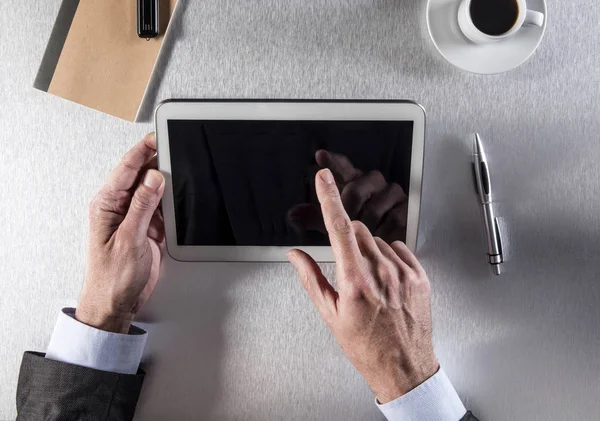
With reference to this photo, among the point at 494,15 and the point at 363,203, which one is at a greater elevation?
the point at 494,15

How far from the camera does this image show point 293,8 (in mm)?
680

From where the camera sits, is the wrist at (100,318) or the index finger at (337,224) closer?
the index finger at (337,224)

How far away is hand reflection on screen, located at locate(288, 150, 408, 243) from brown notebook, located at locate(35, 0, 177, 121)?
0.28 metres

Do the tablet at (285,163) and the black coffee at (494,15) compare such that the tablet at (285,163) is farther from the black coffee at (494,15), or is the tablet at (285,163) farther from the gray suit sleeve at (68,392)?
the gray suit sleeve at (68,392)

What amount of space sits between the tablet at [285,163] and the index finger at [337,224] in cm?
5

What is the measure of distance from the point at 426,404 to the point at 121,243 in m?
0.46

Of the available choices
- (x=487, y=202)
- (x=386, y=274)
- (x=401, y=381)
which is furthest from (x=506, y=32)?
(x=401, y=381)

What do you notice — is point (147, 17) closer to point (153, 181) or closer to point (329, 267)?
point (153, 181)

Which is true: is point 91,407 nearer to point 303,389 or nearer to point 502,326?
point 303,389

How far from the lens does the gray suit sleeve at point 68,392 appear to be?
66 centimetres

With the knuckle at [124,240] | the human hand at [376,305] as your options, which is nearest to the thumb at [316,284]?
the human hand at [376,305]

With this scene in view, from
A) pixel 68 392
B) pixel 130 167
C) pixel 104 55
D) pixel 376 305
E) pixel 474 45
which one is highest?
pixel 474 45

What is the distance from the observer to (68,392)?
26.2 inches

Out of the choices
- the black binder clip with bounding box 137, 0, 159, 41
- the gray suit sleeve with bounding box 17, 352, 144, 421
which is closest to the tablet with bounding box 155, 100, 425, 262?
the black binder clip with bounding box 137, 0, 159, 41
